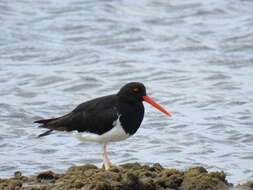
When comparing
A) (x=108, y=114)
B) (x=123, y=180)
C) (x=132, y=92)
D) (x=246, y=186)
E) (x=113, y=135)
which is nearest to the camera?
(x=123, y=180)

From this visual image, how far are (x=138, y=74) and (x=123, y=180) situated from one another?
26.2 ft

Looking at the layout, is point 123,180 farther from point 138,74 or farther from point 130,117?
point 138,74

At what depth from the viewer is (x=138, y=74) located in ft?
49.1

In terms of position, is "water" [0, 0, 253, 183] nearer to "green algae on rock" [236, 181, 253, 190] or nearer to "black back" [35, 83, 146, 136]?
"green algae on rock" [236, 181, 253, 190]

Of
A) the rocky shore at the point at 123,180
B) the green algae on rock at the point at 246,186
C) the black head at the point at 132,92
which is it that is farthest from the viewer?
the black head at the point at 132,92

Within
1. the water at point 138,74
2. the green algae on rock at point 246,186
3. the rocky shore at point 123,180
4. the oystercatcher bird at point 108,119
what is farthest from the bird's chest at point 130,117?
the water at point 138,74

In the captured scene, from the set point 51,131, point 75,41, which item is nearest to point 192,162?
point 51,131

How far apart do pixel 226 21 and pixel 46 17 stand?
4.97 metres

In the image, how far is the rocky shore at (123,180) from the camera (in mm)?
7027

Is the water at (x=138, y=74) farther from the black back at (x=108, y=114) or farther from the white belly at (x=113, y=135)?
the white belly at (x=113, y=135)

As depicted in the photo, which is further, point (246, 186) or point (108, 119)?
point (108, 119)

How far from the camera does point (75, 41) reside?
56.4 ft

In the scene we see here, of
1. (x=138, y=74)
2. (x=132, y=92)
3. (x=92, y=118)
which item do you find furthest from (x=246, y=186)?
(x=138, y=74)

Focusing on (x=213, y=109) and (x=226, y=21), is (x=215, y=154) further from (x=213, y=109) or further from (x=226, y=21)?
(x=226, y=21)
